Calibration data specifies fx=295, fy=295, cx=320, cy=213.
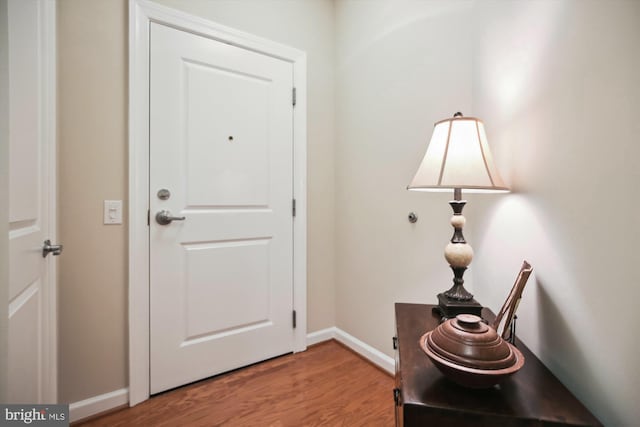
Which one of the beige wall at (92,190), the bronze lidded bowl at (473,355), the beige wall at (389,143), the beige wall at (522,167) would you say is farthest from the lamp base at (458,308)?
the beige wall at (92,190)

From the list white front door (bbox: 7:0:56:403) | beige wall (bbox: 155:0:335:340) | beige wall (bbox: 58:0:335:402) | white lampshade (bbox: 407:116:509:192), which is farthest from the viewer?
beige wall (bbox: 155:0:335:340)

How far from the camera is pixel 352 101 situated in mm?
2055

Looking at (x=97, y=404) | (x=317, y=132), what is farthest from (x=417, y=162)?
(x=97, y=404)

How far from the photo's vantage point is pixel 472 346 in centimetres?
63

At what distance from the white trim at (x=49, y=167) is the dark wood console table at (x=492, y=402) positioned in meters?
1.29

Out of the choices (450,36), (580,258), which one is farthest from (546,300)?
(450,36)

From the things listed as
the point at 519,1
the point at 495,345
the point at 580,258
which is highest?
the point at 519,1

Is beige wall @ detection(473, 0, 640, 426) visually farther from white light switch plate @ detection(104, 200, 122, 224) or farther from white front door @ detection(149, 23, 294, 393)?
white light switch plate @ detection(104, 200, 122, 224)

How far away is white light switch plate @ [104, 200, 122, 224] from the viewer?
56.8 inches

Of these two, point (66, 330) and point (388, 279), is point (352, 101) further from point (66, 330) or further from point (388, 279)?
point (66, 330)

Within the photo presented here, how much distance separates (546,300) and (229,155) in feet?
5.28

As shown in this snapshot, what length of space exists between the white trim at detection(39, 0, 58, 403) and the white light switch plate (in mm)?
220

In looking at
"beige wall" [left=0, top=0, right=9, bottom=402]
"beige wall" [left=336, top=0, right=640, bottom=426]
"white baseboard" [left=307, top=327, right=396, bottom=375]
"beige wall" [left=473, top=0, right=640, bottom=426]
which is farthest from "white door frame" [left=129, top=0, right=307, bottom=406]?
"beige wall" [left=473, top=0, right=640, bottom=426]

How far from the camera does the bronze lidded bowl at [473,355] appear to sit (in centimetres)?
61
